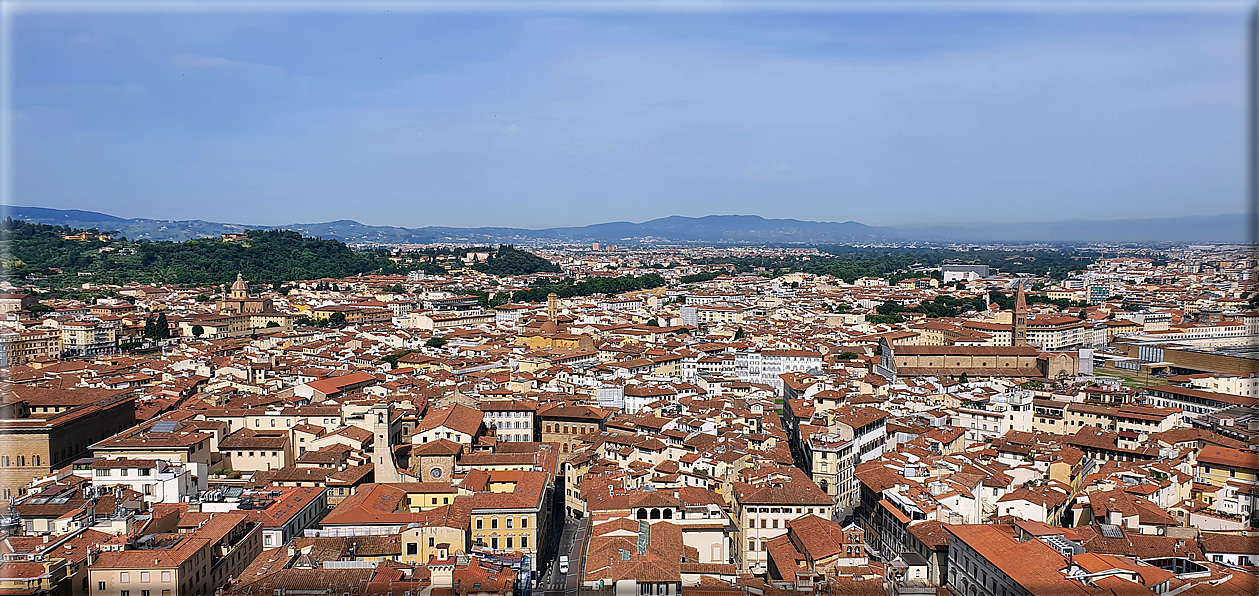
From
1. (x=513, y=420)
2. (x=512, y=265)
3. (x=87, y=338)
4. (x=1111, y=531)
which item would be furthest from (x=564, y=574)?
(x=512, y=265)

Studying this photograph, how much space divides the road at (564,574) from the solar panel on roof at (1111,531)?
2531mm

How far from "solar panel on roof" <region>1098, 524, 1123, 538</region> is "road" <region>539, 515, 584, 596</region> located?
2.53 m

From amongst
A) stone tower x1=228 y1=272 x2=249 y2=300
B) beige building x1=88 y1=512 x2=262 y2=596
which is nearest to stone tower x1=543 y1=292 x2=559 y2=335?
stone tower x1=228 y1=272 x2=249 y2=300

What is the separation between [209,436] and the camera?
6191mm

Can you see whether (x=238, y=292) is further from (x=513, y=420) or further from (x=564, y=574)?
(x=564, y=574)

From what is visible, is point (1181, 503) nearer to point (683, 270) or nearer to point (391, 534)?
point (391, 534)

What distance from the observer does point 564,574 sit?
4.61 m

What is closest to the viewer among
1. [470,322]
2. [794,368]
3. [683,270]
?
[794,368]

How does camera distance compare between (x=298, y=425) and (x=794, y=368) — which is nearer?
(x=298, y=425)

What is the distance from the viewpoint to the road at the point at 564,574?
406cm

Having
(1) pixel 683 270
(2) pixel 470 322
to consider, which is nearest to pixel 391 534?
(2) pixel 470 322

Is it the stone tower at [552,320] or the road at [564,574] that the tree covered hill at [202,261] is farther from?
the road at [564,574]

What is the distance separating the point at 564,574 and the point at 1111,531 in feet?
8.80

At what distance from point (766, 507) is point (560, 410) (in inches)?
116
